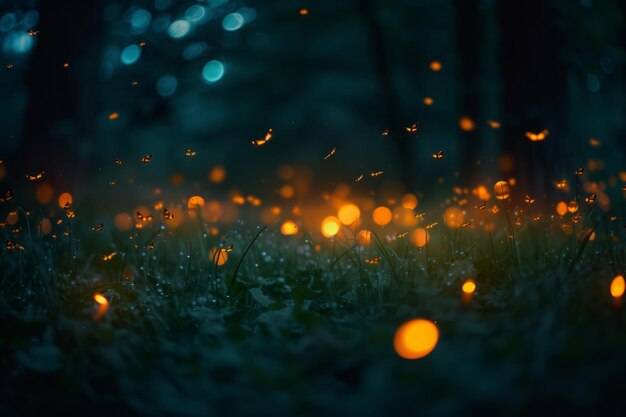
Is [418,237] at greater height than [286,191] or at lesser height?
lesser

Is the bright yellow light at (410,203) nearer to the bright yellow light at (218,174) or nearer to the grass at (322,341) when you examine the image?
the grass at (322,341)

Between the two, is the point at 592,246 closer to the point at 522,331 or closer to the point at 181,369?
the point at 522,331

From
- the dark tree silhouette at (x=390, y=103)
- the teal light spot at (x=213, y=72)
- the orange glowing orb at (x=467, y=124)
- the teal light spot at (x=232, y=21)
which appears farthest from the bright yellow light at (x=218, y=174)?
the orange glowing orb at (x=467, y=124)

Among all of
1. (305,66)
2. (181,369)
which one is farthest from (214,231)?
(305,66)

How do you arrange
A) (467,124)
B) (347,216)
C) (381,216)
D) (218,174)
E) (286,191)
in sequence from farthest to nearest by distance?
(218,174) → (286,191) → (467,124) → (381,216) → (347,216)

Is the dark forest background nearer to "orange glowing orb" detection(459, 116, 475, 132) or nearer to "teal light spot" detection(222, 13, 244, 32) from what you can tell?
"teal light spot" detection(222, 13, 244, 32)

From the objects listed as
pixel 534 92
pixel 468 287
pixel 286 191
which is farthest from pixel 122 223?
pixel 286 191

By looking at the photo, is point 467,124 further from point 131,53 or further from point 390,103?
point 131,53
